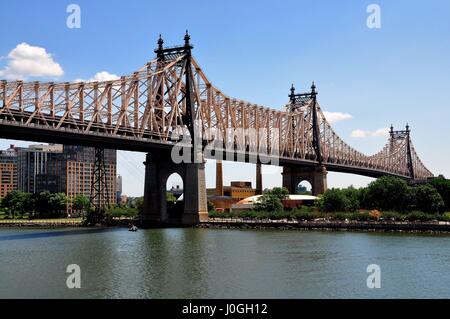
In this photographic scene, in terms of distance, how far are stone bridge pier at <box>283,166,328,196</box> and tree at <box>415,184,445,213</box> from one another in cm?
3466

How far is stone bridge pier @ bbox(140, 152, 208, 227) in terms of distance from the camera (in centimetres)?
8394

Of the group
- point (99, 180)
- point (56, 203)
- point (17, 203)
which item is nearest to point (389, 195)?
point (99, 180)

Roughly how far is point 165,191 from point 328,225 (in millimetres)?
25949

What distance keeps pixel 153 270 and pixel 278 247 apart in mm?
16565

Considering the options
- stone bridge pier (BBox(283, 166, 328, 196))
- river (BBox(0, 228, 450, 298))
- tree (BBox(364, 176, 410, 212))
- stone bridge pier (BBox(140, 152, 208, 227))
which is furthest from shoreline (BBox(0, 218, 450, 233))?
stone bridge pier (BBox(283, 166, 328, 196))

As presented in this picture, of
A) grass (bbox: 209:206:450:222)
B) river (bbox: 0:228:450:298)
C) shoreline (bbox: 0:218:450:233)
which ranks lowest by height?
river (bbox: 0:228:450:298)

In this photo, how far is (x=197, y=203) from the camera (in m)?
84.0

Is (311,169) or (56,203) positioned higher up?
(311,169)

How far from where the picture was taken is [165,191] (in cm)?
8950

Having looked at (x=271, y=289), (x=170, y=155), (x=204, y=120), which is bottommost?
(x=271, y=289)

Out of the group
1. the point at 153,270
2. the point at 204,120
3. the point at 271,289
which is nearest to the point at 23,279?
the point at 153,270

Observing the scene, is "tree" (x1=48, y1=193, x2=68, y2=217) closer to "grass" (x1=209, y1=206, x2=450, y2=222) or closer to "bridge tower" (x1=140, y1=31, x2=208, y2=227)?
"bridge tower" (x1=140, y1=31, x2=208, y2=227)

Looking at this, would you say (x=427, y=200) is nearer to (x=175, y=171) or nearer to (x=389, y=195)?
(x=389, y=195)

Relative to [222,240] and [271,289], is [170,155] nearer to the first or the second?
[222,240]
